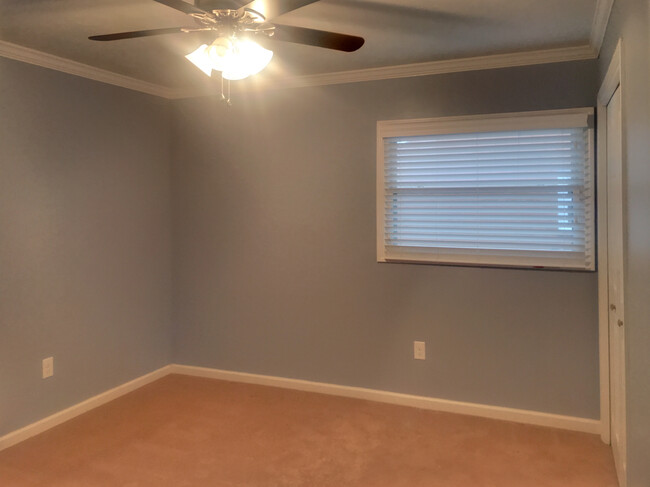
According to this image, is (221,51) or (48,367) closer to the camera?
(221,51)

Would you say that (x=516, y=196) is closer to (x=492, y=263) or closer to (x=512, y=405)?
(x=492, y=263)

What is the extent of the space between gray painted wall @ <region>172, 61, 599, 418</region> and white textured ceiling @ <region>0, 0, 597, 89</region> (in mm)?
329

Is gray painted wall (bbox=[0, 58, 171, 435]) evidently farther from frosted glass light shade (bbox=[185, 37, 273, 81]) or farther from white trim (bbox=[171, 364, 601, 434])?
frosted glass light shade (bbox=[185, 37, 273, 81])

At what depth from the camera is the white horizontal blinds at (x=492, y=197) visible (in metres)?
3.11

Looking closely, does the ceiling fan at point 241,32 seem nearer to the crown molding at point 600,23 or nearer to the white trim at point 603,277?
the crown molding at point 600,23

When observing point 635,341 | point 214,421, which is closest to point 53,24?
point 214,421

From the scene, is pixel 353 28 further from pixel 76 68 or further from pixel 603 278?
pixel 603 278

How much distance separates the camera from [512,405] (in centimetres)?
332

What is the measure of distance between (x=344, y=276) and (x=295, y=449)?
49.5 inches

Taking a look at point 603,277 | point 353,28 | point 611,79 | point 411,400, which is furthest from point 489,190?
point 411,400

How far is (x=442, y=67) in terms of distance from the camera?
333 centimetres

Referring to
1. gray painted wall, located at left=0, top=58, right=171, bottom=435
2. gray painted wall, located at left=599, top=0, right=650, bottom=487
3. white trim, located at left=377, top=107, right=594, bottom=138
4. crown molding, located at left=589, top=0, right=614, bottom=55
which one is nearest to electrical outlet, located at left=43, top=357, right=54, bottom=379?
gray painted wall, located at left=0, top=58, right=171, bottom=435

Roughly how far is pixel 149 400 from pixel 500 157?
2960 mm

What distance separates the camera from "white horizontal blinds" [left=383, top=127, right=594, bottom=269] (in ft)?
10.2
